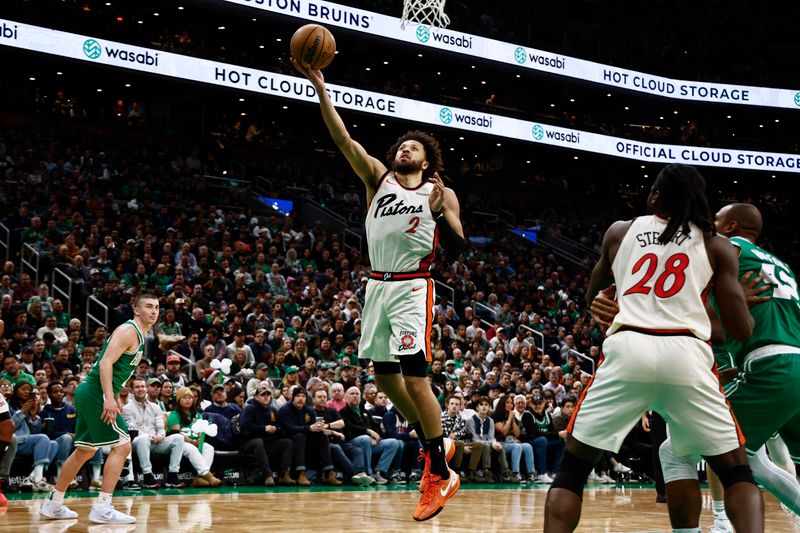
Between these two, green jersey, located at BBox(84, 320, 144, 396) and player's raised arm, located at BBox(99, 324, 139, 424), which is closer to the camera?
player's raised arm, located at BBox(99, 324, 139, 424)

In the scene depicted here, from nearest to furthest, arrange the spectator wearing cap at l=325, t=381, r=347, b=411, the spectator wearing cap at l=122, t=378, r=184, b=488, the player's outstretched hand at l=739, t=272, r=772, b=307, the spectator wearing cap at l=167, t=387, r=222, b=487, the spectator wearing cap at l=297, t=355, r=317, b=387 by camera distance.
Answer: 1. the player's outstretched hand at l=739, t=272, r=772, b=307
2. the spectator wearing cap at l=122, t=378, r=184, b=488
3. the spectator wearing cap at l=167, t=387, r=222, b=487
4. the spectator wearing cap at l=325, t=381, r=347, b=411
5. the spectator wearing cap at l=297, t=355, r=317, b=387

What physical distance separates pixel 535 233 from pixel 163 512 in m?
23.5

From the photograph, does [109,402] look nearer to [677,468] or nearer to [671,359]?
[677,468]

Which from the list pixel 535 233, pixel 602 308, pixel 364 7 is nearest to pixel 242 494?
pixel 602 308

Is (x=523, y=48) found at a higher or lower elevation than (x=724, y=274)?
higher

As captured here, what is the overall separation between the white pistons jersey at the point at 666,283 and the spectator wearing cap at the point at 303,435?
28.6 ft

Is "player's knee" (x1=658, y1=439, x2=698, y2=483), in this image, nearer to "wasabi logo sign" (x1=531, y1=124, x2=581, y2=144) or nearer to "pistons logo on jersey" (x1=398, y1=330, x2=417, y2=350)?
"pistons logo on jersey" (x1=398, y1=330, x2=417, y2=350)

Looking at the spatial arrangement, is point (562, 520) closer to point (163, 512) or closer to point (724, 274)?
point (724, 274)

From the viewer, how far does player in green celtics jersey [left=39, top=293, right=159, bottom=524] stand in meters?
7.55

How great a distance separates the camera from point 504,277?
24250 millimetres

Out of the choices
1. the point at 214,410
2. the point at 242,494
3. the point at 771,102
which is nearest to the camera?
the point at 242,494

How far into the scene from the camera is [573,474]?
392 cm

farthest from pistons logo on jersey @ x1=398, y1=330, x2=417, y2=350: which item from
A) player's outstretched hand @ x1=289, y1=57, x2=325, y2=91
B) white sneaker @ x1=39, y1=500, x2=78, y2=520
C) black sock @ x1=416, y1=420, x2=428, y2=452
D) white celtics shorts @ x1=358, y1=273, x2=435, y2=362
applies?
white sneaker @ x1=39, y1=500, x2=78, y2=520

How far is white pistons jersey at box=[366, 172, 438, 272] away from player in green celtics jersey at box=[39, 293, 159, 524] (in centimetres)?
253
